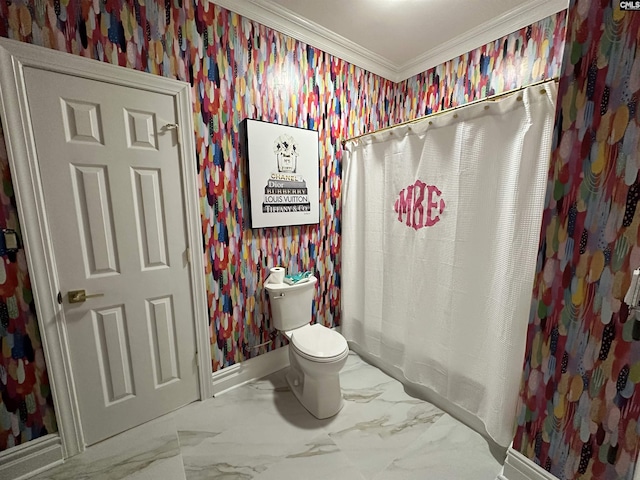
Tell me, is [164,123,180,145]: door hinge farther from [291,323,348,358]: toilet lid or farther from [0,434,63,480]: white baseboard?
[0,434,63,480]: white baseboard

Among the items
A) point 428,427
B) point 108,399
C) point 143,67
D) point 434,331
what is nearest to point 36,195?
point 143,67

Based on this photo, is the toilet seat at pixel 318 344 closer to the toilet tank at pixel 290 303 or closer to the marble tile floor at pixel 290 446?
the toilet tank at pixel 290 303

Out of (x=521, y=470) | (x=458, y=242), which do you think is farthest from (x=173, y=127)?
(x=521, y=470)

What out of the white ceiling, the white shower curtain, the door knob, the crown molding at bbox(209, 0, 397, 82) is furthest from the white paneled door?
the white shower curtain

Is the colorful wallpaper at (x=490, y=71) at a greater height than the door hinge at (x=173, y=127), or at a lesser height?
greater

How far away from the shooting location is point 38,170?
1259 mm

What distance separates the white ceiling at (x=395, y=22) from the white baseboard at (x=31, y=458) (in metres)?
2.61

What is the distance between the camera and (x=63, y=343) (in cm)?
137

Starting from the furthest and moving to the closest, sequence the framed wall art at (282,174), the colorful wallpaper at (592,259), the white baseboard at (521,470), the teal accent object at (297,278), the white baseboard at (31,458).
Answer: the teal accent object at (297,278)
the framed wall art at (282,174)
the white baseboard at (31,458)
the white baseboard at (521,470)
the colorful wallpaper at (592,259)

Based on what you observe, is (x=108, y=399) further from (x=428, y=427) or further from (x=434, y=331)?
(x=434, y=331)

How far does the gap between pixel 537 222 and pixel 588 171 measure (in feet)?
1.07

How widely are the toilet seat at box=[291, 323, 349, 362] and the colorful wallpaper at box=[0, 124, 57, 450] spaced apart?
1319 millimetres

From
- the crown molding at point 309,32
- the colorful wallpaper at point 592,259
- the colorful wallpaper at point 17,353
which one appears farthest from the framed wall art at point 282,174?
the colorful wallpaper at point 592,259

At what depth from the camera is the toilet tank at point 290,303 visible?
197 centimetres
